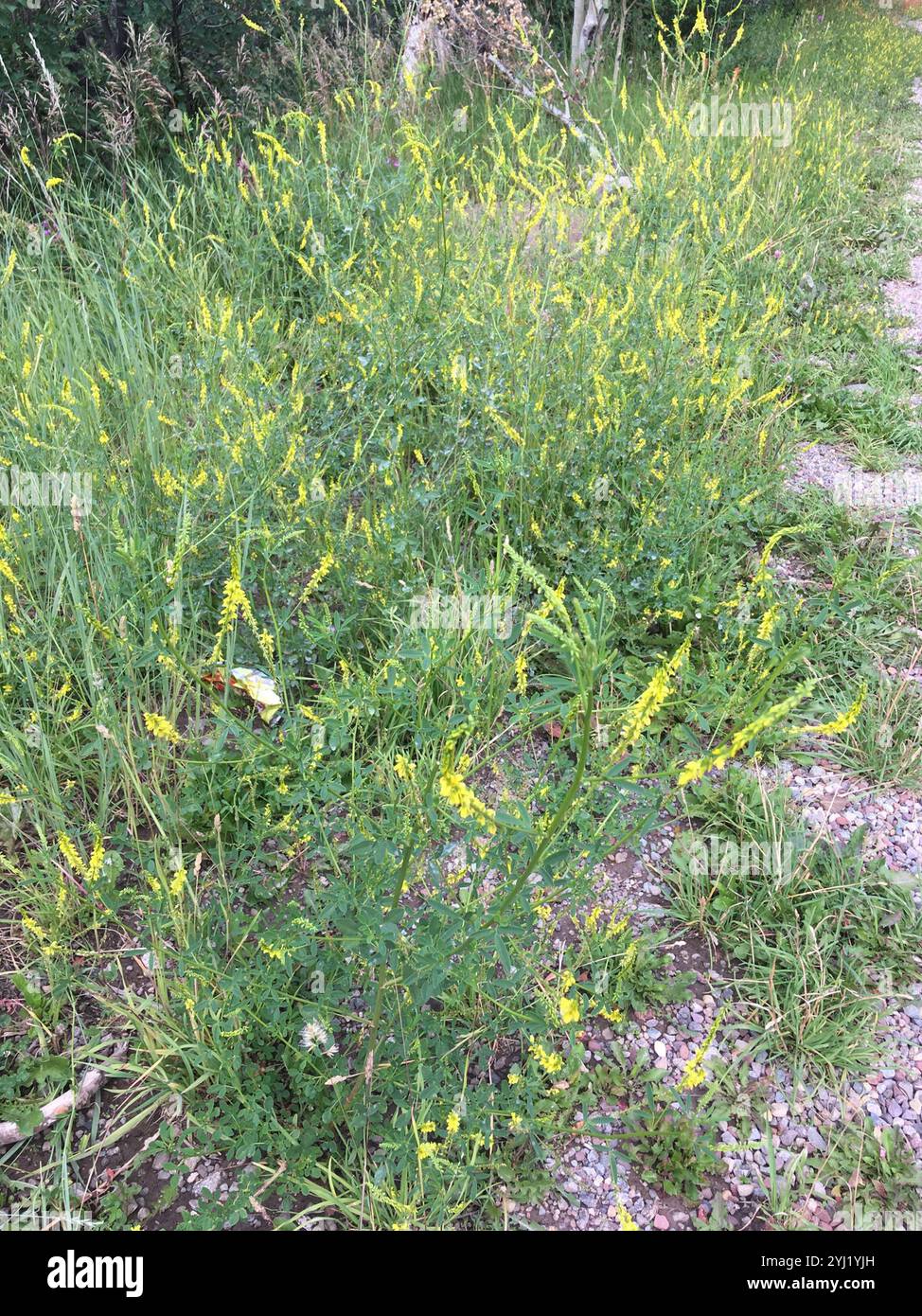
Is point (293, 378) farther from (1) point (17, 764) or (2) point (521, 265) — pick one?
(1) point (17, 764)

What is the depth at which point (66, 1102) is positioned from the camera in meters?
1.64

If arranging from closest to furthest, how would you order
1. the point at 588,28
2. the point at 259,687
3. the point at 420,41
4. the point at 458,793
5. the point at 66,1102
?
the point at 458,793 < the point at 66,1102 < the point at 259,687 < the point at 420,41 < the point at 588,28

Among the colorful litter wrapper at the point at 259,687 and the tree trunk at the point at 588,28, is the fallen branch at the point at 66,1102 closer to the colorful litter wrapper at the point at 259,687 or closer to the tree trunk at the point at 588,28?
the colorful litter wrapper at the point at 259,687

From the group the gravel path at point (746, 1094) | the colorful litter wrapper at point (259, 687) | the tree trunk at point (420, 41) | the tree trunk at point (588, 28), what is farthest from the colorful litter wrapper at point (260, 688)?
the tree trunk at point (588, 28)

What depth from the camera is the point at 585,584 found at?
252cm

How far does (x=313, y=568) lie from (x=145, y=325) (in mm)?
1684

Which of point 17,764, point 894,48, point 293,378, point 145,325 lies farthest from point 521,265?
point 894,48

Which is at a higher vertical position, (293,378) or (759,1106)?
(293,378)

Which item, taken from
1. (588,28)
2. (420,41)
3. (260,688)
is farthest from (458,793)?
(588,28)

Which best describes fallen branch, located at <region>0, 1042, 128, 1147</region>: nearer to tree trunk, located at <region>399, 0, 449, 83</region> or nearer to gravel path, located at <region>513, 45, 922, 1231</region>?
gravel path, located at <region>513, 45, 922, 1231</region>

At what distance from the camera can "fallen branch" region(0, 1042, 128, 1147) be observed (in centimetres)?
161

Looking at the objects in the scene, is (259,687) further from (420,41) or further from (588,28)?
(588,28)

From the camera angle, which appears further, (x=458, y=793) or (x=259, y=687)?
(x=259, y=687)

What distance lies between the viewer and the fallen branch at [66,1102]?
5.27 ft
